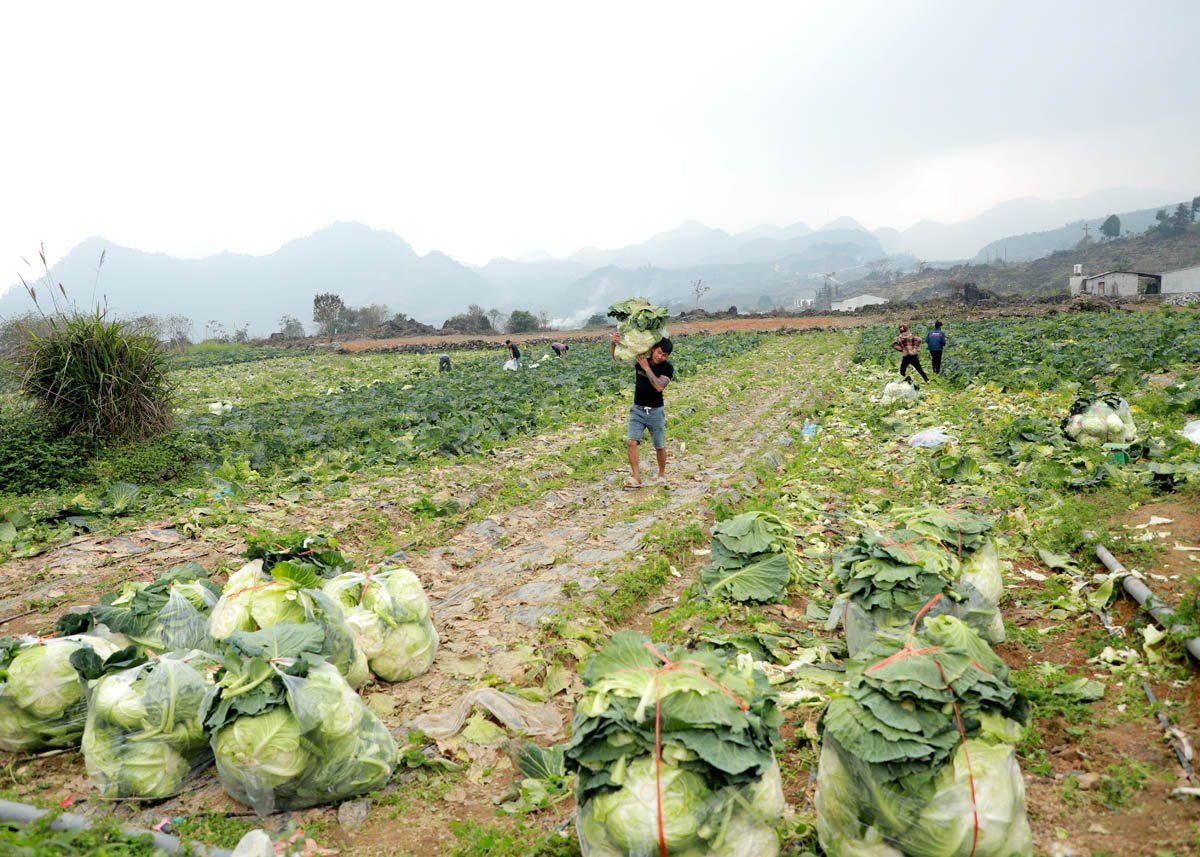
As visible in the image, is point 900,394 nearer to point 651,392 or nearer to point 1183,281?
point 651,392

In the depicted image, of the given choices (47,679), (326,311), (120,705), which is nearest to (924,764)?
(120,705)

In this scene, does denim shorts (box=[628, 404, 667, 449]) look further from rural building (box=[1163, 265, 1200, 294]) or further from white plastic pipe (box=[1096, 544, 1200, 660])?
rural building (box=[1163, 265, 1200, 294])

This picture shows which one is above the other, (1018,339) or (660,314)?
(660,314)

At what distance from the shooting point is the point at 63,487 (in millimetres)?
9445

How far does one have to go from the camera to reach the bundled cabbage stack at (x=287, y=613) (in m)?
3.94

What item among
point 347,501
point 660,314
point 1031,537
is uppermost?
point 660,314

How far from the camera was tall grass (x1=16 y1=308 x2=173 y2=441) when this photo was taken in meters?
10.4

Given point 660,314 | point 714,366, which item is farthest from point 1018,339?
point 660,314

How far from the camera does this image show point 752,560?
18.6 ft

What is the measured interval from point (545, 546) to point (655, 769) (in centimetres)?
486

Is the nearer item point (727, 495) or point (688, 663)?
point (688, 663)

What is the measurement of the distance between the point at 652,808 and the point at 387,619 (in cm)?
244

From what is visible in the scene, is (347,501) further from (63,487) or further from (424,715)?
(424,715)

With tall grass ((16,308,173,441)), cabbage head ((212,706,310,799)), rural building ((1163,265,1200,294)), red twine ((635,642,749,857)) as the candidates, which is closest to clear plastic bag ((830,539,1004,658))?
red twine ((635,642,749,857))
